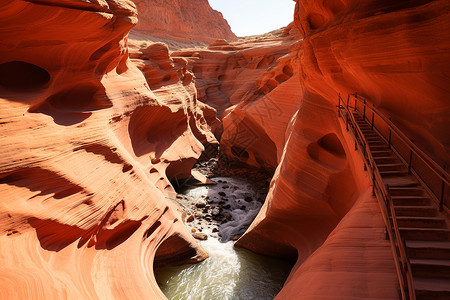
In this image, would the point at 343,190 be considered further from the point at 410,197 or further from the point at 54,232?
the point at 54,232

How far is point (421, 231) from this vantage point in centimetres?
293

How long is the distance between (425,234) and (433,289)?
0.78 m

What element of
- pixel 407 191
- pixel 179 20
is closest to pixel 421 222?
pixel 407 191

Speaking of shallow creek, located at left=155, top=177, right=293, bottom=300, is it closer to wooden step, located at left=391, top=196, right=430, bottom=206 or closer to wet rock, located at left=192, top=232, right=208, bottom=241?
wet rock, located at left=192, top=232, right=208, bottom=241

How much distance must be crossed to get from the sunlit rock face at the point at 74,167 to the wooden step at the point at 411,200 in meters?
4.72

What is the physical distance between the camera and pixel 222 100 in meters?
26.6

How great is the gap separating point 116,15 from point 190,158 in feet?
24.1

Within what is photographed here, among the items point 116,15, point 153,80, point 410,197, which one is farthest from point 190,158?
point 410,197

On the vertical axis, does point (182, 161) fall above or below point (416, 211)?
below

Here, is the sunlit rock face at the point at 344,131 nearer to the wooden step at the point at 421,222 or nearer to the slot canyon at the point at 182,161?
the slot canyon at the point at 182,161

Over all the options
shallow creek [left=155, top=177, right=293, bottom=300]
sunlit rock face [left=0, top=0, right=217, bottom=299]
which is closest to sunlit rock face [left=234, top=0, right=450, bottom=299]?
shallow creek [left=155, top=177, right=293, bottom=300]

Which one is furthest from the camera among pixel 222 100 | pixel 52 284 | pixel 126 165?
pixel 222 100

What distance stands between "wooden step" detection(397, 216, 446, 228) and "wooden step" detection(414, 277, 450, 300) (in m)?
0.73

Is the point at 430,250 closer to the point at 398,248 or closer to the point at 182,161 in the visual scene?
the point at 398,248
